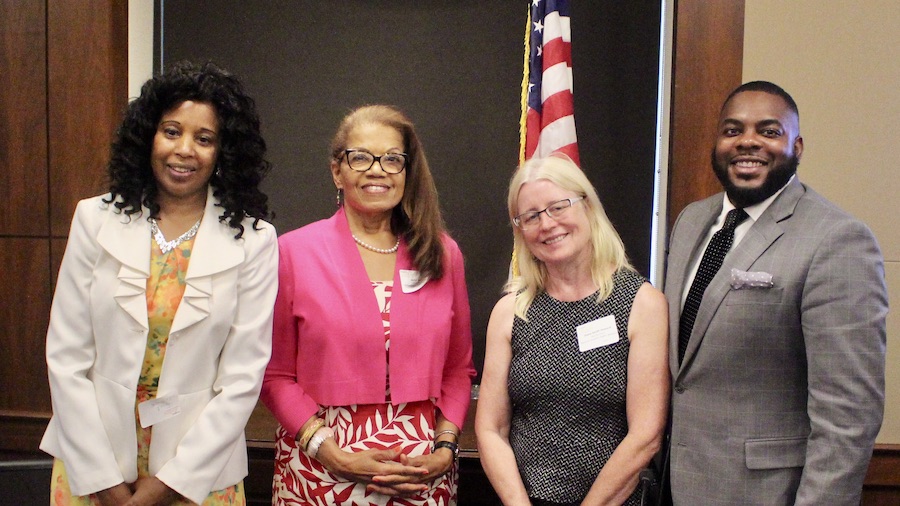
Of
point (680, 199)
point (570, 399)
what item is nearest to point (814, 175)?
point (680, 199)

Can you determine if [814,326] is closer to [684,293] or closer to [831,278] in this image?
[831,278]

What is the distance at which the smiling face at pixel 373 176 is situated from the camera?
221 cm

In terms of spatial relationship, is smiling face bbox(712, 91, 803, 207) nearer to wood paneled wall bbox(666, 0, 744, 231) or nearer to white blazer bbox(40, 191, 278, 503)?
wood paneled wall bbox(666, 0, 744, 231)

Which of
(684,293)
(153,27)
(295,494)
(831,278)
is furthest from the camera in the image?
(153,27)

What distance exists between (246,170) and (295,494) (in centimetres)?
94

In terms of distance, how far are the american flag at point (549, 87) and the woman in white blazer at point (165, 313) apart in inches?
69.6

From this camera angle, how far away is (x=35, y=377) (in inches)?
127

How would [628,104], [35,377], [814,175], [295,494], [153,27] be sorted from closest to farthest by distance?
[295,494]
[814,175]
[35,377]
[153,27]
[628,104]

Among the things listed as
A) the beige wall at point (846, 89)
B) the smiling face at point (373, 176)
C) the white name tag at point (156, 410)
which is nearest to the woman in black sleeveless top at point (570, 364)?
the smiling face at point (373, 176)

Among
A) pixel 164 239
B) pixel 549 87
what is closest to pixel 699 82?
pixel 549 87

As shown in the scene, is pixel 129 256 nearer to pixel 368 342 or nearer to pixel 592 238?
pixel 368 342

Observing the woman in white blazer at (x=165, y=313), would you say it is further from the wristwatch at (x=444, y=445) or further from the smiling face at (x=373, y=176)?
the wristwatch at (x=444, y=445)

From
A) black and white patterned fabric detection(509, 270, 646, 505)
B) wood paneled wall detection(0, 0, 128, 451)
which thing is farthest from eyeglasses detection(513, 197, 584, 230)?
wood paneled wall detection(0, 0, 128, 451)

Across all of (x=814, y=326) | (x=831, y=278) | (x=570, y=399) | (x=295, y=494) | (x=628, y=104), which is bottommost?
(x=295, y=494)
